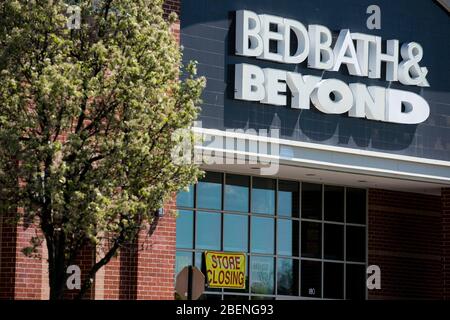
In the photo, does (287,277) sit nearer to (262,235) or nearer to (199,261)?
(262,235)

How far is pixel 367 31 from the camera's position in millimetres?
29188

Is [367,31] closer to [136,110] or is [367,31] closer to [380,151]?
[380,151]

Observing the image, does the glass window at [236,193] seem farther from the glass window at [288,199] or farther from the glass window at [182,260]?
the glass window at [182,260]

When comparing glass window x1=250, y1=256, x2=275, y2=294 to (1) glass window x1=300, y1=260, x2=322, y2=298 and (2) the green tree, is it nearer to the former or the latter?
(1) glass window x1=300, y1=260, x2=322, y2=298

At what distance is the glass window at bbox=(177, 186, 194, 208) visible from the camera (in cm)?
2814

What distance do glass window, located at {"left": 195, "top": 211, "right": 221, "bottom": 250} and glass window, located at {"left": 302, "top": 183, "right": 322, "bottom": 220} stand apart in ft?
9.80

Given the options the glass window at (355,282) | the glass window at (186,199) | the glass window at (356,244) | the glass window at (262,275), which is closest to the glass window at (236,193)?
the glass window at (186,199)

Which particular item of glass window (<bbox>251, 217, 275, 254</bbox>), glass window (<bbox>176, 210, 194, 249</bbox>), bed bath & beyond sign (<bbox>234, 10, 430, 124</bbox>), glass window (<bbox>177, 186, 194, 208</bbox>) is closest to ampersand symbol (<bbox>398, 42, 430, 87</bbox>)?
bed bath & beyond sign (<bbox>234, 10, 430, 124</bbox>)

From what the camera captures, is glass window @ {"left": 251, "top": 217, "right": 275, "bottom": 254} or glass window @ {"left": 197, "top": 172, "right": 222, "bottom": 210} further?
glass window @ {"left": 251, "top": 217, "right": 275, "bottom": 254}

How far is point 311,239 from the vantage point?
31.0m

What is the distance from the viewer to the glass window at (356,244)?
104ft

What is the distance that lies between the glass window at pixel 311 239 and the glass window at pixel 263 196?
1272 mm

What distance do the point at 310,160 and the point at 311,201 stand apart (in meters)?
3.56
